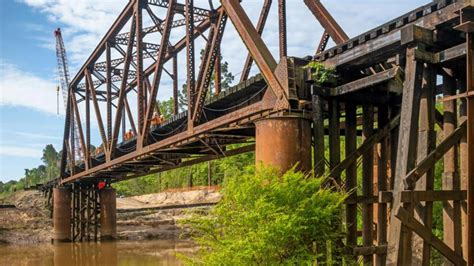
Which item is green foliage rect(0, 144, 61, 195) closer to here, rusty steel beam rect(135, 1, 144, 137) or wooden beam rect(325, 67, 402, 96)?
rusty steel beam rect(135, 1, 144, 137)

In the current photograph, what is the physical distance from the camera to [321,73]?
13.2m

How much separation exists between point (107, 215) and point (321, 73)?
34.0 m

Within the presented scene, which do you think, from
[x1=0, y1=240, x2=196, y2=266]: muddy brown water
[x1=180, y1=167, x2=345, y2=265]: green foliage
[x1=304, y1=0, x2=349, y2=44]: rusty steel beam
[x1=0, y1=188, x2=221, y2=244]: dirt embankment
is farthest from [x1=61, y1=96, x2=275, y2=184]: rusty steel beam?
[x1=0, y1=188, x2=221, y2=244]: dirt embankment

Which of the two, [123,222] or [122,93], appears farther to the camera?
[123,222]

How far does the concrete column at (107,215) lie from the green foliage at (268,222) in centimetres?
3427

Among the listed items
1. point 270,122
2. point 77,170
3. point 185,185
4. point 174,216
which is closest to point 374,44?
point 270,122

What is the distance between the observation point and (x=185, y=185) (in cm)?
7662

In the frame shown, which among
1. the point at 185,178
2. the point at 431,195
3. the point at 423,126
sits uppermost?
the point at 423,126

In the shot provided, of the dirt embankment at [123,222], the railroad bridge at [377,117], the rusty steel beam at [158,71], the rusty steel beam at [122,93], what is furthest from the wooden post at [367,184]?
the dirt embankment at [123,222]

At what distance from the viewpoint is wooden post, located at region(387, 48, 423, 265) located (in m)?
9.22

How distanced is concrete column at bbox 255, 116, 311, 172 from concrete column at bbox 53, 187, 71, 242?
1374 inches

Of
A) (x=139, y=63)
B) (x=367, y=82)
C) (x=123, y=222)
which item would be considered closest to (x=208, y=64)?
(x=367, y=82)

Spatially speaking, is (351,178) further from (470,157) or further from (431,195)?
(470,157)

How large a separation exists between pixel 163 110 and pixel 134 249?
48.3 metres
